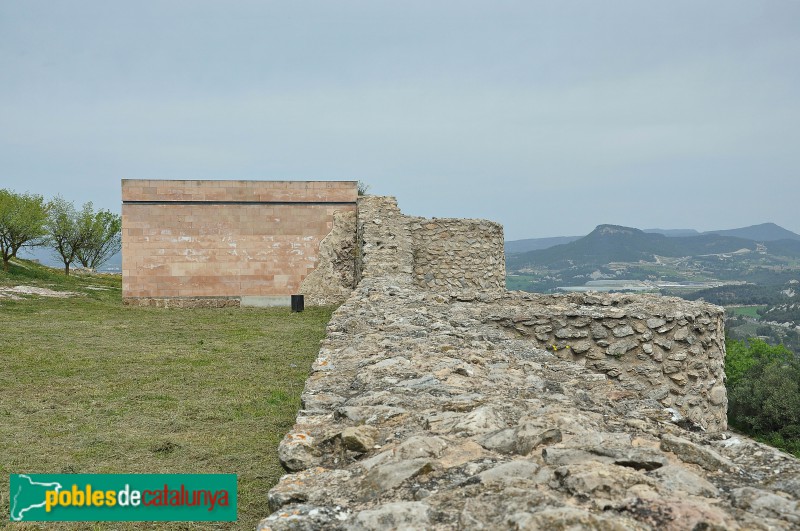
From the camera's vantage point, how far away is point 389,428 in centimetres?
358

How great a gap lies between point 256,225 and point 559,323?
1263cm

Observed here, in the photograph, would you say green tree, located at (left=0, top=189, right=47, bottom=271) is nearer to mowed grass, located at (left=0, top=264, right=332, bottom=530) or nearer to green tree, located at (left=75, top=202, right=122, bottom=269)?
green tree, located at (left=75, top=202, right=122, bottom=269)

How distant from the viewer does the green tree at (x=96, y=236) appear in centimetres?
3931

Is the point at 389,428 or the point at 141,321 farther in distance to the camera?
the point at 141,321

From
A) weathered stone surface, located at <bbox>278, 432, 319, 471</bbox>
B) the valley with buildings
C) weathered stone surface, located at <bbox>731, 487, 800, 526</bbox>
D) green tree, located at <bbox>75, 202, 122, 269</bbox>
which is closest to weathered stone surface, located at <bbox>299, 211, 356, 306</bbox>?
weathered stone surface, located at <bbox>278, 432, 319, 471</bbox>

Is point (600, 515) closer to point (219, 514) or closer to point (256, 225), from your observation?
point (219, 514)

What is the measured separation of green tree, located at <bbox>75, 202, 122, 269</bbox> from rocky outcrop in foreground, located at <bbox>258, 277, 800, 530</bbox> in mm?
37873

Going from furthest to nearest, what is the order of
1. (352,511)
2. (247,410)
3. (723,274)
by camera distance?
(723,274)
(247,410)
(352,511)

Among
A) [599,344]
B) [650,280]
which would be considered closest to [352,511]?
[599,344]

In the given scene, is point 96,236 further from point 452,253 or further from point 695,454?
point 695,454

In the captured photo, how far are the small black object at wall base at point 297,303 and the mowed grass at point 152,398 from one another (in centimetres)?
228

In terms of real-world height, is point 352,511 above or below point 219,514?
above

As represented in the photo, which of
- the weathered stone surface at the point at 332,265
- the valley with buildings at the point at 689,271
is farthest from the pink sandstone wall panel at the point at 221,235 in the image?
the valley with buildings at the point at 689,271

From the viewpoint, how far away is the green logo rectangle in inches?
162
